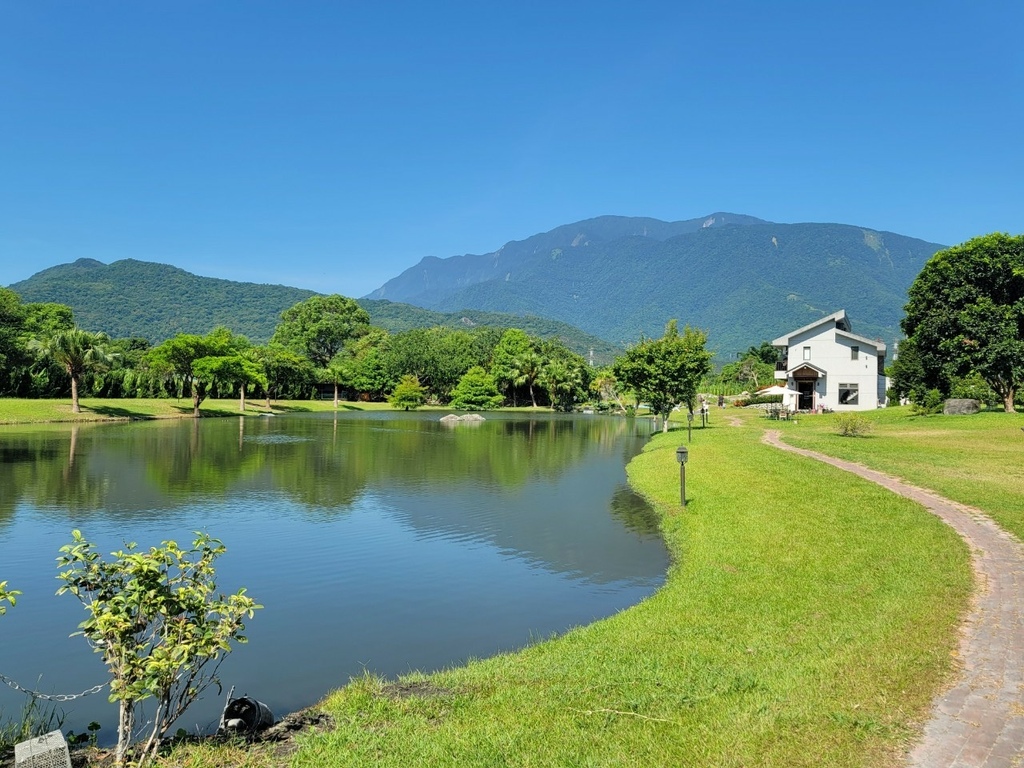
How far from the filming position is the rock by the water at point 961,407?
40781mm

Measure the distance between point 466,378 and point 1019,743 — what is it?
3525 inches

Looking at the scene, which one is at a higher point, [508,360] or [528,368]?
[508,360]

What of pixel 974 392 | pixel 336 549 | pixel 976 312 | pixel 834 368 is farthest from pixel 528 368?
pixel 336 549

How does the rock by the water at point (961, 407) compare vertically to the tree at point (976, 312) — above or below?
below

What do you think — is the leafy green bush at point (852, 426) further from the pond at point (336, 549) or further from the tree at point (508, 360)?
the tree at point (508, 360)

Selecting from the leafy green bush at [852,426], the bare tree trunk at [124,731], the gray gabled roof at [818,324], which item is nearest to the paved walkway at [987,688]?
the bare tree trunk at [124,731]

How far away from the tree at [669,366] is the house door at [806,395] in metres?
18.4

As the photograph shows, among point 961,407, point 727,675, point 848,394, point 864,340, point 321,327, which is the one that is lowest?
point 727,675

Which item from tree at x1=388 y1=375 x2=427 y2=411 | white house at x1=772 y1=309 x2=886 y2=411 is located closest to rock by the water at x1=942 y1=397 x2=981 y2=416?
white house at x1=772 y1=309 x2=886 y2=411

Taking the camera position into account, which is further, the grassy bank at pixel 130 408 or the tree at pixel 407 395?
the tree at pixel 407 395

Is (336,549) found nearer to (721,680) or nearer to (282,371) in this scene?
(721,680)

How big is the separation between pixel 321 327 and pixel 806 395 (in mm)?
78389

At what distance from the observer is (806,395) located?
6062 cm

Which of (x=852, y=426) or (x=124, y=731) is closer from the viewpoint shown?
(x=124, y=731)
